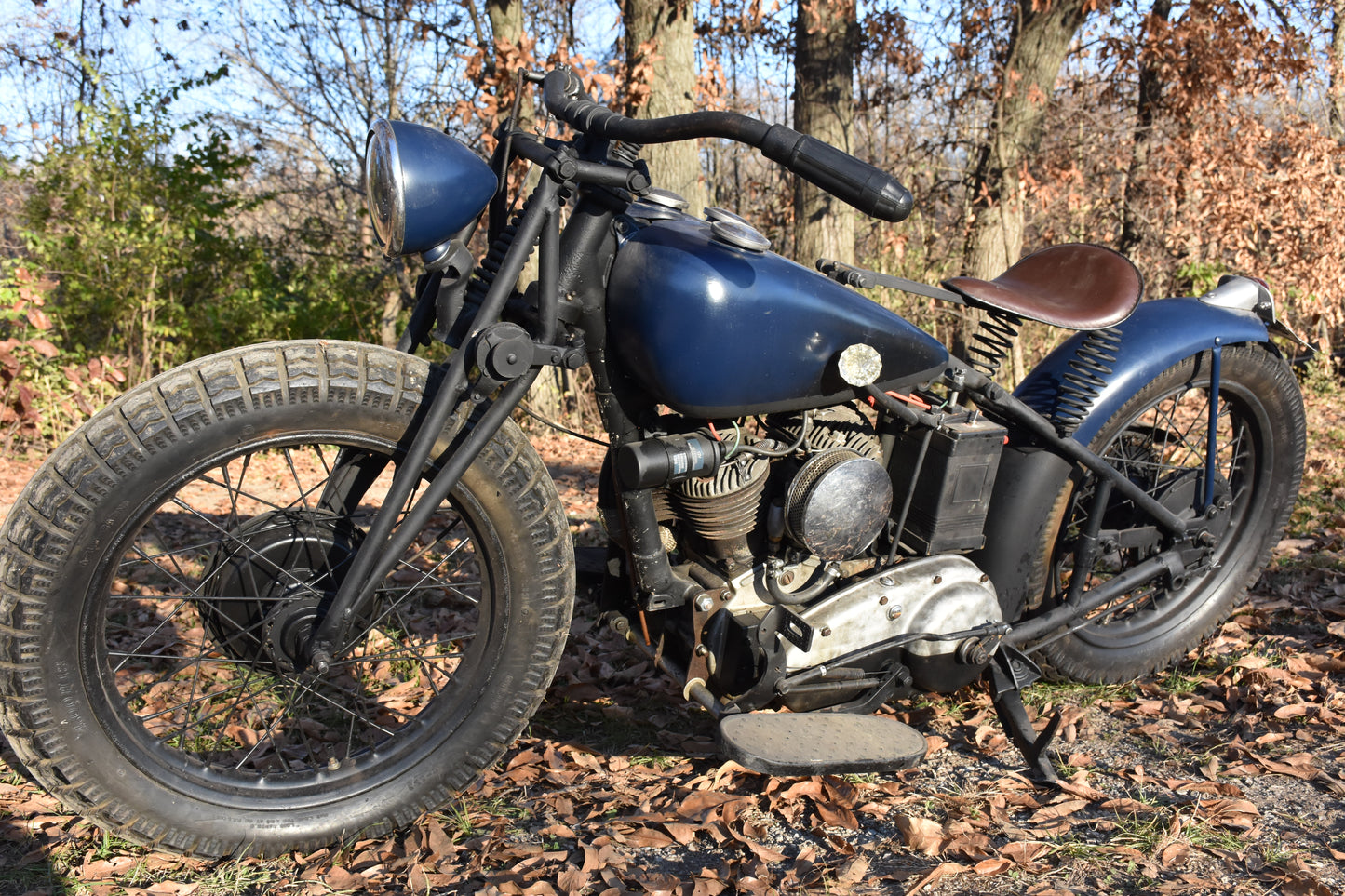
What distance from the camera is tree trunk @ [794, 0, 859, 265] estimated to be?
668 cm

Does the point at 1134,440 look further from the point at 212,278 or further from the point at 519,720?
the point at 212,278

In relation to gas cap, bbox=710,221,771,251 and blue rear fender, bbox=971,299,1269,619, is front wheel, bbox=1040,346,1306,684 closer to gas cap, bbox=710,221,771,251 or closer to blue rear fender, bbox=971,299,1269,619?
blue rear fender, bbox=971,299,1269,619

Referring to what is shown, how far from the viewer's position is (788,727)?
2375 millimetres

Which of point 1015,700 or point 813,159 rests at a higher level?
point 813,159

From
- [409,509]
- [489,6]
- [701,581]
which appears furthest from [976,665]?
[489,6]

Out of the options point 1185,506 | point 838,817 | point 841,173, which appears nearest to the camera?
point 841,173

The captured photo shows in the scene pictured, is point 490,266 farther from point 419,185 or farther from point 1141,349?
point 1141,349

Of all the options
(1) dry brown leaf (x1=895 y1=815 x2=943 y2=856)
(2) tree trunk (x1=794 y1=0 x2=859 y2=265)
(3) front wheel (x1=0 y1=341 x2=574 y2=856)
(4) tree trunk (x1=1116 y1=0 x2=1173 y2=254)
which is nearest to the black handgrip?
(3) front wheel (x1=0 y1=341 x2=574 y2=856)

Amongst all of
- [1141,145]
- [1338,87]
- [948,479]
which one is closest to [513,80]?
[948,479]

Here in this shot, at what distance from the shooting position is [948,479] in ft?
8.38

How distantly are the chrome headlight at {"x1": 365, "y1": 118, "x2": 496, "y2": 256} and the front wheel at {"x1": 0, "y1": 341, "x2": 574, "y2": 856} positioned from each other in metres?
0.27

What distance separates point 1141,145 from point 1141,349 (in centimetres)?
626

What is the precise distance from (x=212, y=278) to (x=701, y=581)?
233 inches

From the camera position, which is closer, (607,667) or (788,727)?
(788,727)
